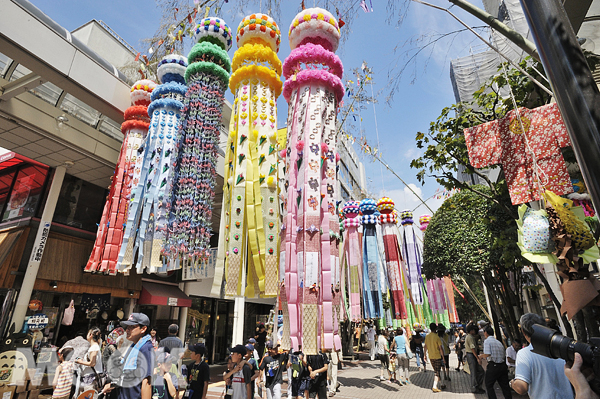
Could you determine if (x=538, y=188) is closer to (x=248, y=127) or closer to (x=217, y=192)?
(x=248, y=127)

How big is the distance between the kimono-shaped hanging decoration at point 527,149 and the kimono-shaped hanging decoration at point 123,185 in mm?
6697

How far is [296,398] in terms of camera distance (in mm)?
5043

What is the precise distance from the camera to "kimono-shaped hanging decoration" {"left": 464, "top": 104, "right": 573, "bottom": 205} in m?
3.28

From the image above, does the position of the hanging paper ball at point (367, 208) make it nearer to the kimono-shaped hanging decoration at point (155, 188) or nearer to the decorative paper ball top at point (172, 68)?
the kimono-shaped hanging decoration at point (155, 188)

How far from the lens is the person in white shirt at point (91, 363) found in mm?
5004

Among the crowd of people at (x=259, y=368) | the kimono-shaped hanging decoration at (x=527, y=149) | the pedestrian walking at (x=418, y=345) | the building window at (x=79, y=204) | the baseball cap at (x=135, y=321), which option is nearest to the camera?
the crowd of people at (x=259, y=368)

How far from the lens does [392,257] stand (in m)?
9.61

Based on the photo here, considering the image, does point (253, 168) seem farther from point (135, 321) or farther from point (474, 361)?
point (474, 361)

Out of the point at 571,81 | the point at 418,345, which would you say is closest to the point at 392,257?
the point at 418,345

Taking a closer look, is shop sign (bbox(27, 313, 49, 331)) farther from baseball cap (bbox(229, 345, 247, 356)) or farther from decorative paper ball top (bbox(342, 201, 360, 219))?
decorative paper ball top (bbox(342, 201, 360, 219))

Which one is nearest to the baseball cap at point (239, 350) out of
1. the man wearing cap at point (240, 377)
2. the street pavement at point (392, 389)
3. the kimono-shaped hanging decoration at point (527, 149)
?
the man wearing cap at point (240, 377)

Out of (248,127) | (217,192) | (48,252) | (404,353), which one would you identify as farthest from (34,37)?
(404,353)

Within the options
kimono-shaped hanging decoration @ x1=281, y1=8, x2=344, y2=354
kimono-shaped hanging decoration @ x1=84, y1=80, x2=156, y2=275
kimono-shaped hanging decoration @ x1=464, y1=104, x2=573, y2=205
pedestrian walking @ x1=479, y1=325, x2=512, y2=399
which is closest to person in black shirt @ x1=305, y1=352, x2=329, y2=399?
kimono-shaped hanging decoration @ x1=281, y1=8, x2=344, y2=354

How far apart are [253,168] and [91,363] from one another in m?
4.07
